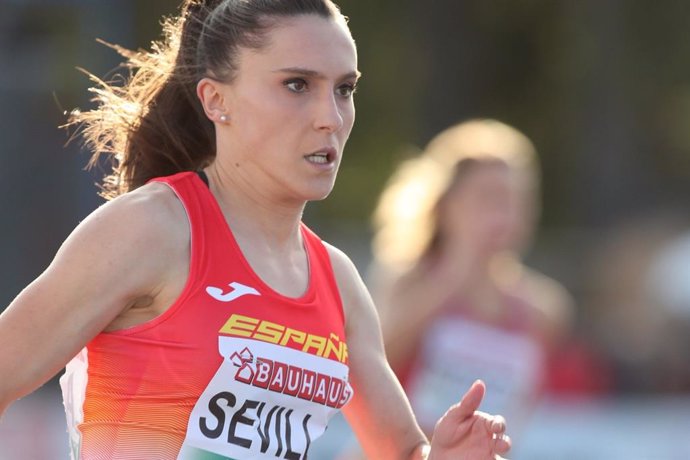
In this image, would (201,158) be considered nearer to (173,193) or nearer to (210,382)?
(173,193)

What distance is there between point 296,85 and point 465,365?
9.97 feet

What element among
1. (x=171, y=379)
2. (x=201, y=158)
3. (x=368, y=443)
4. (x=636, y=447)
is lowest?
(x=171, y=379)

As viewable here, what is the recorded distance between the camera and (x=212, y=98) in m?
3.10

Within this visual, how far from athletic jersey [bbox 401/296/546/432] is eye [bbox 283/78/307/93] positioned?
9.80 ft

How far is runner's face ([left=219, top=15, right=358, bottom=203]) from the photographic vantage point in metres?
2.98

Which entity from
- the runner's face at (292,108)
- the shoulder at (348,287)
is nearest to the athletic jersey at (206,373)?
the runner's face at (292,108)

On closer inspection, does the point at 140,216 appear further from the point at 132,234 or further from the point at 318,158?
the point at 318,158

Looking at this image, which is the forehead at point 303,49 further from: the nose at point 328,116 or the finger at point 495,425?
the finger at point 495,425

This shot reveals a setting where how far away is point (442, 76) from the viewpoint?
15.0 m

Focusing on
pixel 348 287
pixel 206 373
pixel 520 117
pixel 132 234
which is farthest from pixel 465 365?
pixel 520 117

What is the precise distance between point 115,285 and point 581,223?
1322 centimetres

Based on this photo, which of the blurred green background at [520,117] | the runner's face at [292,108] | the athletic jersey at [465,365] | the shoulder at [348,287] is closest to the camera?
the runner's face at [292,108]

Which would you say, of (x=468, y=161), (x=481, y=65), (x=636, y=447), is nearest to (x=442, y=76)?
(x=481, y=65)

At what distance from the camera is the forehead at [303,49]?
9.79ft
